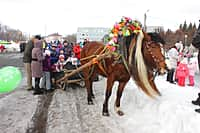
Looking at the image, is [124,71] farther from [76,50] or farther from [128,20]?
[76,50]

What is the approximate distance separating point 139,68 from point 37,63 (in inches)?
188

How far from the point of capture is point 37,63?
10031 mm

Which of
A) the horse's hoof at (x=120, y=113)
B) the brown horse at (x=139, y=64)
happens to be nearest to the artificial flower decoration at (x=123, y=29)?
the brown horse at (x=139, y=64)

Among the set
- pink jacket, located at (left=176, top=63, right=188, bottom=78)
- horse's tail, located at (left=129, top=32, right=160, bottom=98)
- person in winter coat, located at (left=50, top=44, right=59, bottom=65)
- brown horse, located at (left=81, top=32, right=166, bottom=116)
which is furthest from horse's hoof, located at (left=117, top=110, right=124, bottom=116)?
pink jacket, located at (left=176, top=63, right=188, bottom=78)

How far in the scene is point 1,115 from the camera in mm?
6930

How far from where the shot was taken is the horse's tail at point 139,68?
6199 millimetres

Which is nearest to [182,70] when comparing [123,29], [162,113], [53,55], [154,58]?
[53,55]

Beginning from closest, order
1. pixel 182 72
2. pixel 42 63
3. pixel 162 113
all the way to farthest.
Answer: pixel 162 113, pixel 42 63, pixel 182 72

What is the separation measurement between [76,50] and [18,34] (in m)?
125

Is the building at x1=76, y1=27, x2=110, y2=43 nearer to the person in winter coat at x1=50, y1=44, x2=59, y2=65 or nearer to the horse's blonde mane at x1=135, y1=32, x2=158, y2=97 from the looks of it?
the person in winter coat at x1=50, y1=44, x2=59, y2=65

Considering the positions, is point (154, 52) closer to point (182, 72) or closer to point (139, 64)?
point (139, 64)

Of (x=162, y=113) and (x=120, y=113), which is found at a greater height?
(x=162, y=113)

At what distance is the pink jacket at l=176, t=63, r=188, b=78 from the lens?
10930mm

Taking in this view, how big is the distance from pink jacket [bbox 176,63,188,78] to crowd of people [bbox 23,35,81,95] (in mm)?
3691
